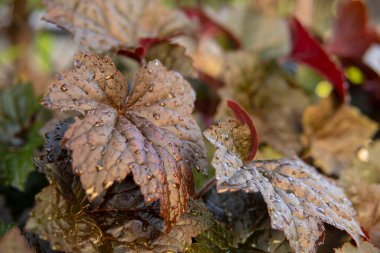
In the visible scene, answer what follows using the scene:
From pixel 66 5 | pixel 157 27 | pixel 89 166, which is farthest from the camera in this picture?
pixel 157 27

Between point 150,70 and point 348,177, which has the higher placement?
point 150,70

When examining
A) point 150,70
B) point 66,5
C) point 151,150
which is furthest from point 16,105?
point 151,150

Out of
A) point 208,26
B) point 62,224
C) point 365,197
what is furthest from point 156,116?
point 208,26

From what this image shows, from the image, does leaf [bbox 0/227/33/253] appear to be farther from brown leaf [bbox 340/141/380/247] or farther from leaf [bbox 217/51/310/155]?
leaf [bbox 217/51/310/155]

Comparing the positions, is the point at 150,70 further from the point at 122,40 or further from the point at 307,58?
the point at 307,58

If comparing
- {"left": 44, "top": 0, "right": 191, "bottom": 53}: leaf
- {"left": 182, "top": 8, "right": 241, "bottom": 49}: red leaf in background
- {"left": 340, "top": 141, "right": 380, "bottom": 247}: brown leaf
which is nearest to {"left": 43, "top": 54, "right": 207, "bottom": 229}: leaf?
{"left": 44, "top": 0, "right": 191, "bottom": 53}: leaf

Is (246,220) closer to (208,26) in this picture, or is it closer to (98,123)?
(98,123)

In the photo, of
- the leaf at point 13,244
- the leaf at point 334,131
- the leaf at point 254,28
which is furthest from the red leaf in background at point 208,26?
the leaf at point 13,244
